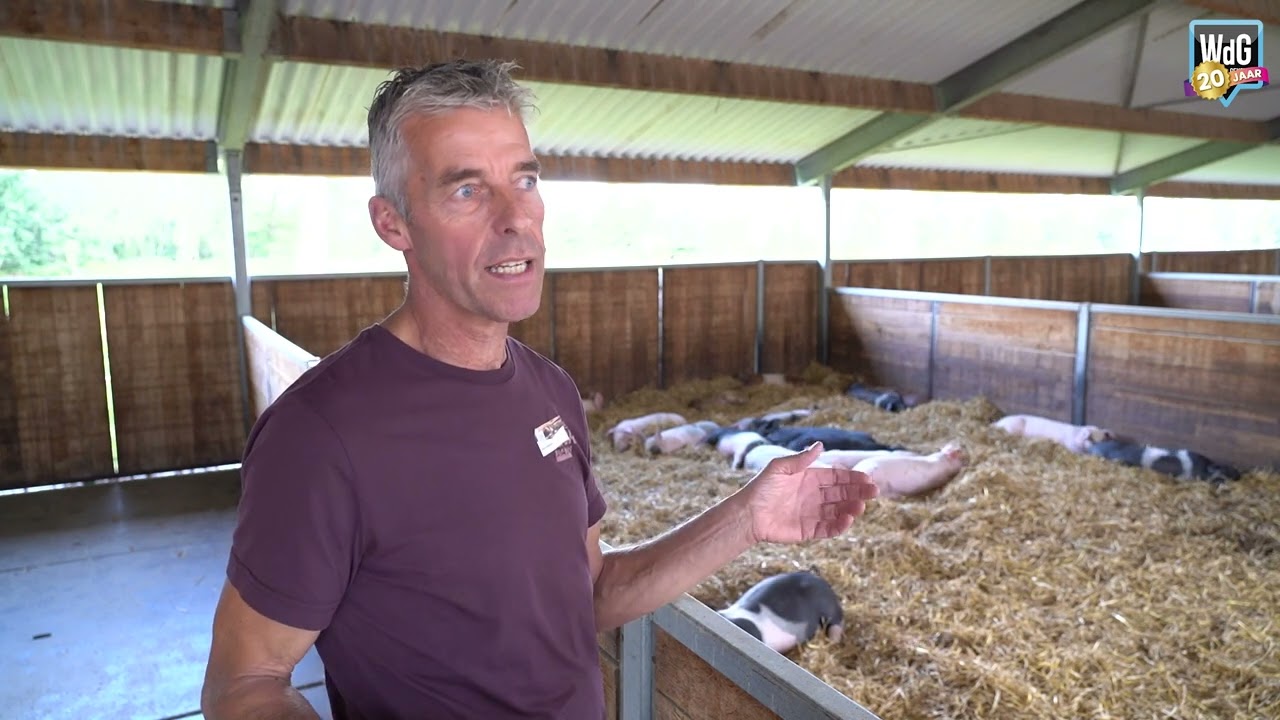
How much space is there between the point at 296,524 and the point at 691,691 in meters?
0.96

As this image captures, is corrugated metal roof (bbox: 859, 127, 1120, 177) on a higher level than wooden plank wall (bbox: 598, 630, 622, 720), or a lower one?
higher

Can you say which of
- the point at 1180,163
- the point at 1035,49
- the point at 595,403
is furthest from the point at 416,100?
the point at 1180,163

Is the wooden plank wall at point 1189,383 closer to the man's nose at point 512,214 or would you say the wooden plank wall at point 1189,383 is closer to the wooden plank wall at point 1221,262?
the man's nose at point 512,214

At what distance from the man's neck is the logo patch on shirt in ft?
0.46

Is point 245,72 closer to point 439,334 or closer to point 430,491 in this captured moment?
point 439,334

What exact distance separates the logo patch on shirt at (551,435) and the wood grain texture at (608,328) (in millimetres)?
7187

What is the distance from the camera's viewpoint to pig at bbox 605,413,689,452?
6953 mm

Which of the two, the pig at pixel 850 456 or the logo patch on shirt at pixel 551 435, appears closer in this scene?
the logo patch on shirt at pixel 551 435

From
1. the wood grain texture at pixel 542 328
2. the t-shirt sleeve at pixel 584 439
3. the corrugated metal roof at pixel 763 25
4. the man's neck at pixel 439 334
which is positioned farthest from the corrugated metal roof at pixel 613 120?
the man's neck at pixel 439 334

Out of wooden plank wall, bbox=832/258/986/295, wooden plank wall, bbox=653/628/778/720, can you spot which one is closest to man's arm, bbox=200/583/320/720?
wooden plank wall, bbox=653/628/778/720

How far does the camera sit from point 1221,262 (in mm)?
14117

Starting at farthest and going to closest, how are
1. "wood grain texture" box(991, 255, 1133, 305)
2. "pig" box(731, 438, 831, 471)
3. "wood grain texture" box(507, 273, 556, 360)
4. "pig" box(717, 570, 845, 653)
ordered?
"wood grain texture" box(991, 255, 1133, 305) → "wood grain texture" box(507, 273, 556, 360) → "pig" box(731, 438, 831, 471) → "pig" box(717, 570, 845, 653)

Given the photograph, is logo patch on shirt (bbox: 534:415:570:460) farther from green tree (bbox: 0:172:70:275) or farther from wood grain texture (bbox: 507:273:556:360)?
green tree (bbox: 0:172:70:275)

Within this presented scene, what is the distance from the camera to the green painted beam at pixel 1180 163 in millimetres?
12242
